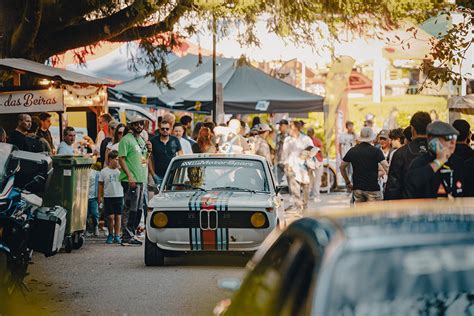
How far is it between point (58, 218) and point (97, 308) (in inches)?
43.5

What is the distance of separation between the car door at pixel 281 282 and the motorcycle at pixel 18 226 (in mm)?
5378

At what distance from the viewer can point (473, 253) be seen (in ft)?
12.9

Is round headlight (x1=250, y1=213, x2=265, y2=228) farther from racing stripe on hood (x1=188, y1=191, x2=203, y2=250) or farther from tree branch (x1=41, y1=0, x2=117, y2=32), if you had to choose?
tree branch (x1=41, y1=0, x2=117, y2=32)

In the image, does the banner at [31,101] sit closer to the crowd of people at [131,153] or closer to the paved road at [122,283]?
the crowd of people at [131,153]

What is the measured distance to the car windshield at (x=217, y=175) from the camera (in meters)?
14.6

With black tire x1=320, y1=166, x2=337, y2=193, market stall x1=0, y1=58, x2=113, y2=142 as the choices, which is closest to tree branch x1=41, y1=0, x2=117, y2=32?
market stall x1=0, y1=58, x2=113, y2=142

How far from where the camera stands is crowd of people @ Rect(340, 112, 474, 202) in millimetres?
9227

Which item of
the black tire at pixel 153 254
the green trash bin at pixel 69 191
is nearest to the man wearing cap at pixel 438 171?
the black tire at pixel 153 254

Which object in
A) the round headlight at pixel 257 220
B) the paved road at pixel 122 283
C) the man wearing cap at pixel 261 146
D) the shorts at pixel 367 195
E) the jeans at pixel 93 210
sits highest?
the man wearing cap at pixel 261 146

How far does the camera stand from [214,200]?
1362cm

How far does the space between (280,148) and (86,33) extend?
378 inches

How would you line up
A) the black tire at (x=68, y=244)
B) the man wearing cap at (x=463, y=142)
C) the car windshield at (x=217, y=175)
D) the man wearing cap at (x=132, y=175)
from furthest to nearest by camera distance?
the man wearing cap at (x=132, y=175) < the black tire at (x=68, y=244) < the car windshield at (x=217, y=175) < the man wearing cap at (x=463, y=142)

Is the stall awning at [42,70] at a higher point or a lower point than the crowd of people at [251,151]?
higher

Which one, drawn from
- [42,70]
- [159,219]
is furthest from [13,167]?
[42,70]
